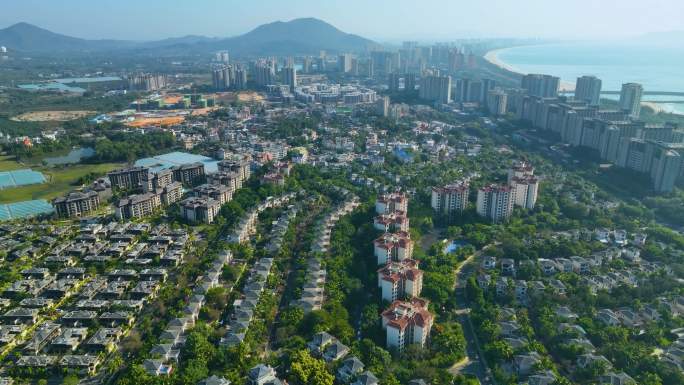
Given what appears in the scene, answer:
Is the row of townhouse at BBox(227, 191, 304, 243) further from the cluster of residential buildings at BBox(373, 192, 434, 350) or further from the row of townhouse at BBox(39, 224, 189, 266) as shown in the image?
the cluster of residential buildings at BBox(373, 192, 434, 350)

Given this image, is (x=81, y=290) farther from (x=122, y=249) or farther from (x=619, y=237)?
(x=619, y=237)

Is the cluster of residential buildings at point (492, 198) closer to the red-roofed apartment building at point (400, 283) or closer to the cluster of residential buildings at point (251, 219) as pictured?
the cluster of residential buildings at point (251, 219)

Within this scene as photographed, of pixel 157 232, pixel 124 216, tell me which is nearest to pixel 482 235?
pixel 157 232

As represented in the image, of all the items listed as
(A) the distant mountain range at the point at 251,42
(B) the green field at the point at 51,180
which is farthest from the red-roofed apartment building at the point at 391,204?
(A) the distant mountain range at the point at 251,42

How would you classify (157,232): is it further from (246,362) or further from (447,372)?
(447,372)

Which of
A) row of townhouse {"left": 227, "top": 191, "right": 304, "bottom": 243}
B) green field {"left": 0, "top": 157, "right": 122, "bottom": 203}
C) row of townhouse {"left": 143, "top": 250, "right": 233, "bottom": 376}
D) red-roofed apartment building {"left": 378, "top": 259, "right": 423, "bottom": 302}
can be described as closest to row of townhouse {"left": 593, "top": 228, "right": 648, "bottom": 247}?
red-roofed apartment building {"left": 378, "top": 259, "right": 423, "bottom": 302}
